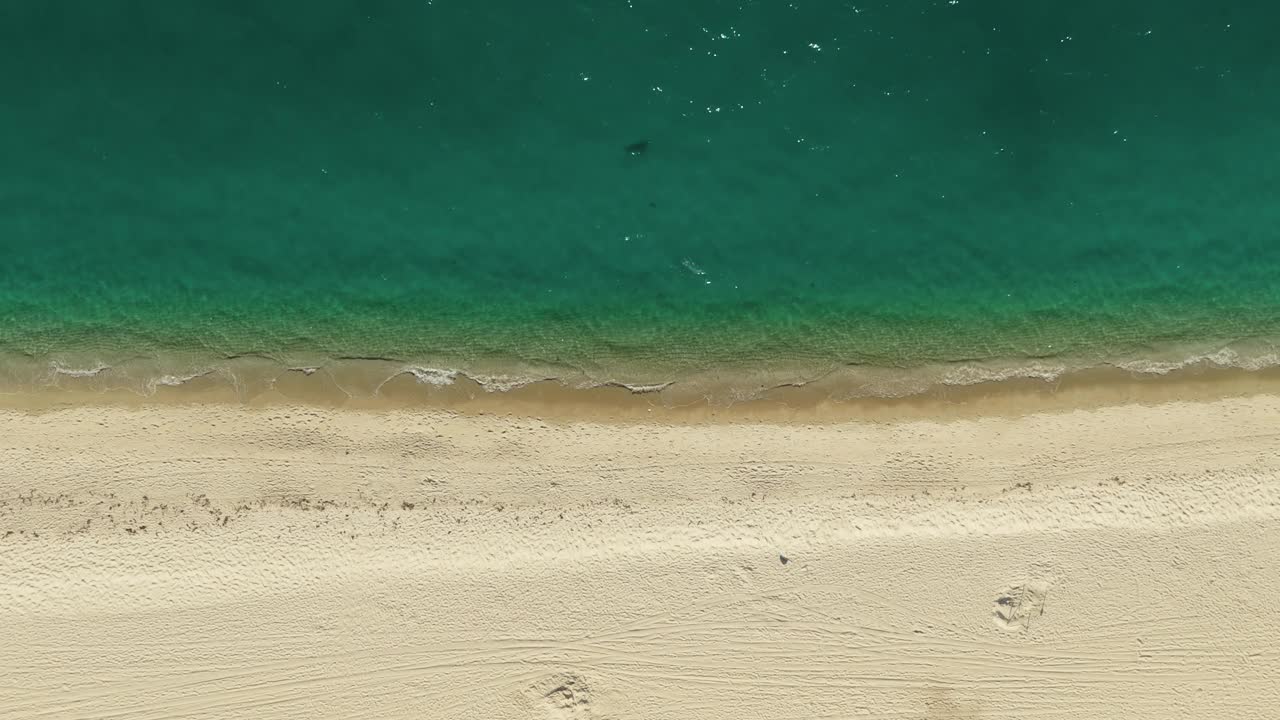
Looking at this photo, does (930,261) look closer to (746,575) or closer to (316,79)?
(746,575)

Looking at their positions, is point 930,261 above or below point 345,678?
above

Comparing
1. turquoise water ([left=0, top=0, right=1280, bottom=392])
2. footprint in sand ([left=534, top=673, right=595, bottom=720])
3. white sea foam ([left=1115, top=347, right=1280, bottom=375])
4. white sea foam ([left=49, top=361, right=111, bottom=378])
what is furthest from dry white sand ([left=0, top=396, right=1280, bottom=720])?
turquoise water ([left=0, top=0, right=1280, bottom=392])

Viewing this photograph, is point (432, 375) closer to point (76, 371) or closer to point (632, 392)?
point (632, 392)

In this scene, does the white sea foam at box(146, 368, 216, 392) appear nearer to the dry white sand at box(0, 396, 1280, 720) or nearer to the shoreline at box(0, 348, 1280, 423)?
the shoreline at box(0, 348, 1280, 423)

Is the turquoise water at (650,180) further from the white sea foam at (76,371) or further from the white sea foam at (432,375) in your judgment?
the white sea foam at (76,371)

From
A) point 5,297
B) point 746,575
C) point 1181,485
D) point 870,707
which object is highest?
point 5,297

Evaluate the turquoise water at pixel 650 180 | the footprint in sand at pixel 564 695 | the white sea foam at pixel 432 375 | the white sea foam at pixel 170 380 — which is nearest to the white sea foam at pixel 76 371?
the turquoise water at pixel 650 180

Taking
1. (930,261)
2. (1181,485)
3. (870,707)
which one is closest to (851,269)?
(930,261)

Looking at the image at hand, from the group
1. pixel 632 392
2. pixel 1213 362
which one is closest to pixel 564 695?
pixel 632 392
